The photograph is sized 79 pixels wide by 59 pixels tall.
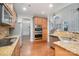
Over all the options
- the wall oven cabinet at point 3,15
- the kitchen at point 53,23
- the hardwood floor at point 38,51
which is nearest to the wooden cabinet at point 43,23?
the kitchen at point 53,23

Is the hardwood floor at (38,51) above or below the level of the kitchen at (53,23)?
below

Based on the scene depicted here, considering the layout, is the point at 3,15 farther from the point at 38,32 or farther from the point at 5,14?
the point at 38,32

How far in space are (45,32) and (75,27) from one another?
572mm

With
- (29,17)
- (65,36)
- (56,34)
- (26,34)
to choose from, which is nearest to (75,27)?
(65,36)

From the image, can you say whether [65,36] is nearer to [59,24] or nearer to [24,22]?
[59,24]

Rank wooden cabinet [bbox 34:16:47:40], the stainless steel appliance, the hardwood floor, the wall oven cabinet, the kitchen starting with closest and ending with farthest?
1. the wall oven cabinet
2. the kitchen
3. wooden cabinet [bbox 34:16:47:40]
4. the stainless steel appliance
5. the hardwood floor

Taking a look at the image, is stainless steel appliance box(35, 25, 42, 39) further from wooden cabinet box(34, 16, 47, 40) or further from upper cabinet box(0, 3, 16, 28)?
upper cabinet box(0, 3, 16, 28)

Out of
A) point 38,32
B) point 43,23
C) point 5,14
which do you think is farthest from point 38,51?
point 5,14

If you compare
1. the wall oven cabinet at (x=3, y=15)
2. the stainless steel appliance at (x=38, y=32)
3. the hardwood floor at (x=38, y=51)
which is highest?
the wall oven cabinet at (x=3, y=15)

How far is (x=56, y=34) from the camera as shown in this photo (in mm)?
1702

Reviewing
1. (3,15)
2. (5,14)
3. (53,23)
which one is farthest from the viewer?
(53,23)

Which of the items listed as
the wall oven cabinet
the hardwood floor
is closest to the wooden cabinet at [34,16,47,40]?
the hardwood floor

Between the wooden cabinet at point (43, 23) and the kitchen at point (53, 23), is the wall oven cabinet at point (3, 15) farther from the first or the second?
the wooden cabinet at point (43, 23)

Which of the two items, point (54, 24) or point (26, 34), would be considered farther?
point (26, 34)
